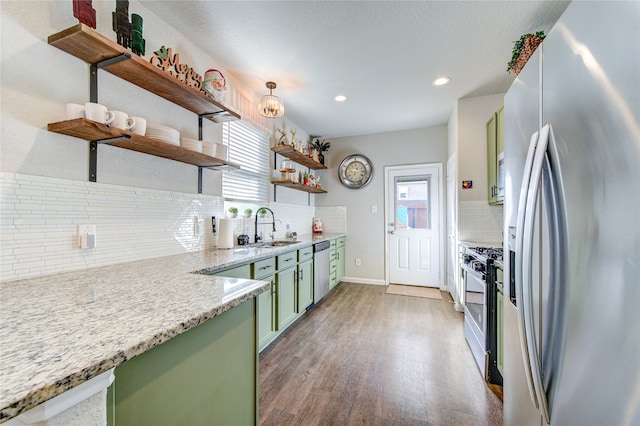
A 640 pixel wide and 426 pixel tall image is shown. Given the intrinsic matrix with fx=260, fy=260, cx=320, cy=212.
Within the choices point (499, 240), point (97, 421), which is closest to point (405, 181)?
point (499, 240)

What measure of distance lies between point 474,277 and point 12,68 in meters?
3.07

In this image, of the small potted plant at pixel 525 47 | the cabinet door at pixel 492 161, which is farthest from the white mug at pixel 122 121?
the cabinet door at pixel 492 161

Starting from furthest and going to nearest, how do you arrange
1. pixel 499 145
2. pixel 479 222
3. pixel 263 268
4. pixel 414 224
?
pixel 414 224
pixel 479 222
pixel 499 145
pixel 263 268

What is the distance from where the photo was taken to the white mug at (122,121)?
1424mm

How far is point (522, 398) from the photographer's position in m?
1.02

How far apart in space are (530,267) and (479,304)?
4.79 feet

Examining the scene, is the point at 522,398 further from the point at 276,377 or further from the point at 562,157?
the point at 276,377

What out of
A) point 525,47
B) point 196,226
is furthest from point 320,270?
point 525,47

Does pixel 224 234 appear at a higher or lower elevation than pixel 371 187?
lower

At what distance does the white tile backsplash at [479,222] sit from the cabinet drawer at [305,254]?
1.84 meters

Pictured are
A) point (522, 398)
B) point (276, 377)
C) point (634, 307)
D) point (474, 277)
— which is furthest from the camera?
point (474, 277)

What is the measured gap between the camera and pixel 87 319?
0.72 meters

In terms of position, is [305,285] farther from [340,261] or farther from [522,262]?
[522,262]

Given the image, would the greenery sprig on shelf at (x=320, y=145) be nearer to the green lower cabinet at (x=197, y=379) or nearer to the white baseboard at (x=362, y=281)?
the white baseboard at (x=362, y=281)
